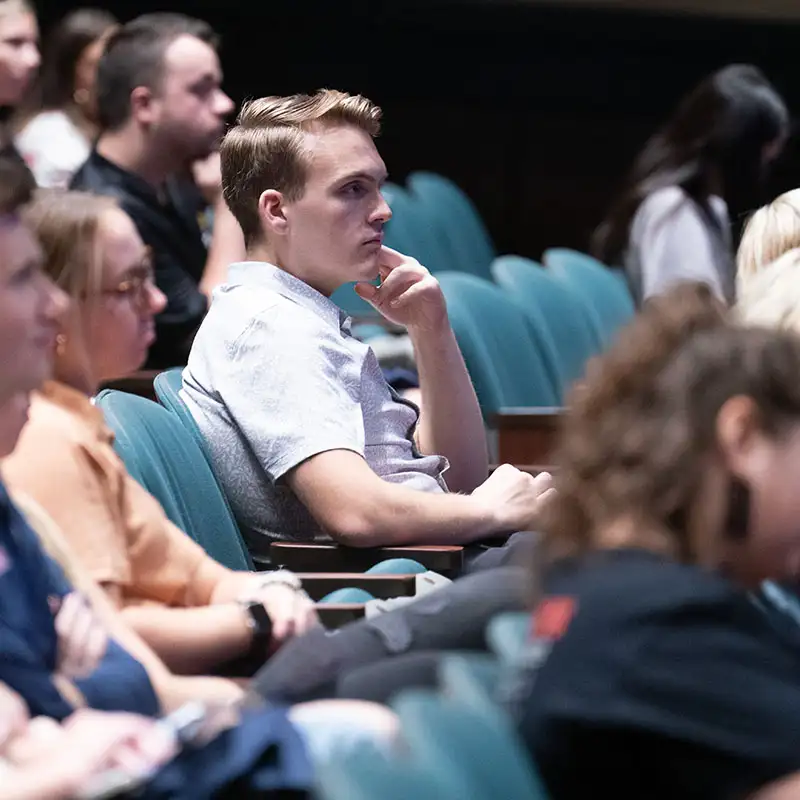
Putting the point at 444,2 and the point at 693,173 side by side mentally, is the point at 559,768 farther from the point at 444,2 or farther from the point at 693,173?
the point at 444,2

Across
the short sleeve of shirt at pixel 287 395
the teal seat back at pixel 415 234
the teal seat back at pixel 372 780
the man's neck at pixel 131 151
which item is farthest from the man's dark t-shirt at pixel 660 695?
A: the teal seat back at pixel 415 234

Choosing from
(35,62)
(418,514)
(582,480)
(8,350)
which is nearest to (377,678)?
(582,480)

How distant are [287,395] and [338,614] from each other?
0.49 metres

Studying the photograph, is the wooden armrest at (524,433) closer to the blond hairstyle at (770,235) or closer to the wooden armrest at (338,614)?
the blond hairstyle at (770,235)

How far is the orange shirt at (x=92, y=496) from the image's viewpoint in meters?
1.85

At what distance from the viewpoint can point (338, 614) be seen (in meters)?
2.09

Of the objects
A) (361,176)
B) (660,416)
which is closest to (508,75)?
(361,176)

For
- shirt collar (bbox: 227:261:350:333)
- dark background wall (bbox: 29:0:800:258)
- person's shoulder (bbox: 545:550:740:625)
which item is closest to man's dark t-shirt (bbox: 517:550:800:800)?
person's shoulder (bbox: 545:550:740:625)

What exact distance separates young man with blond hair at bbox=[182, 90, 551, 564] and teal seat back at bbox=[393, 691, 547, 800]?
43.5 inches

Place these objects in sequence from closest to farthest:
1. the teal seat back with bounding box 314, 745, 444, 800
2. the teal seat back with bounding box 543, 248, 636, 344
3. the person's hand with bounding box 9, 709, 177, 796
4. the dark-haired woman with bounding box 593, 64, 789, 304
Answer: the teal seat back with bounding box 314, 745, 444, 800
the person's hand with bounding box 9, 709, 177, 796
the teal seat back with bounding box 543, 248, 636, 344
the dark-haired woman with bounding box 593, 64, 789, 304

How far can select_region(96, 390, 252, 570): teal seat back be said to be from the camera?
89.4 inches

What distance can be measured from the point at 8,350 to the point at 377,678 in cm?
49

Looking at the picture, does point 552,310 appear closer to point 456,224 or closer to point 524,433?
point 524,433

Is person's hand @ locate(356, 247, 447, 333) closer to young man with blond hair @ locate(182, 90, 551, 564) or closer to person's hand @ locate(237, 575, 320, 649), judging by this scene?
young man with blond hair @ locate(182, 90, 551, 564)
